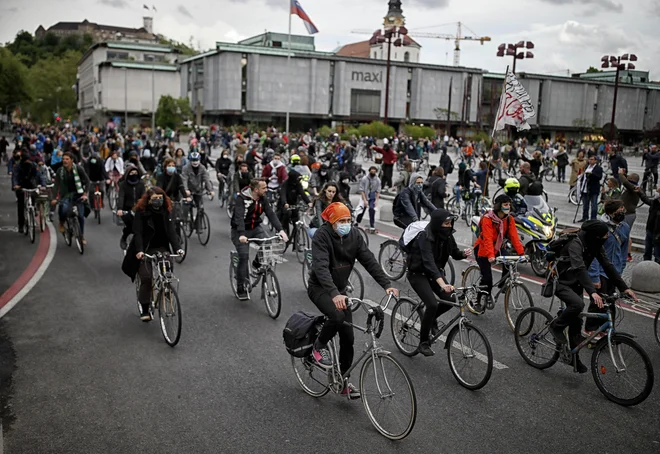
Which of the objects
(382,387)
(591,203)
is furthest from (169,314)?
(591,203)

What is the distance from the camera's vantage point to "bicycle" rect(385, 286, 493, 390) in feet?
19.7

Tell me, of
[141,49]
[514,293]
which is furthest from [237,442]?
[141,49]

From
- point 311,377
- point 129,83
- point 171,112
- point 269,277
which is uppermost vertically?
point 129,83

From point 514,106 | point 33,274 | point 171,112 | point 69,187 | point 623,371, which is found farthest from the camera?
point 171,112

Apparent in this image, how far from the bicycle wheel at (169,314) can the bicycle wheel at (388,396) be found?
2784 mm

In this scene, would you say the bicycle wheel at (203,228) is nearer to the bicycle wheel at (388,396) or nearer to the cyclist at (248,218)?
the cyclist at (248,218)

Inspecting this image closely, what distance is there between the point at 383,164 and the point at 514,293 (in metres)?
16.9

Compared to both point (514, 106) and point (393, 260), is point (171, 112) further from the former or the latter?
point (393, 260)

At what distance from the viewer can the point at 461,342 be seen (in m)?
6.27

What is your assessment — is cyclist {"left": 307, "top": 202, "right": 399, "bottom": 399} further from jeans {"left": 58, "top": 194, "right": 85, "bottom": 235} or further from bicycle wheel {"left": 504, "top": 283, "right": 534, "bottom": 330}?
jeans {"left": 58, "top": 194, "right": 85, "bottom": 235}

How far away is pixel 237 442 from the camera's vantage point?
5.10 m

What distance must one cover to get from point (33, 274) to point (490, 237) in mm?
7777

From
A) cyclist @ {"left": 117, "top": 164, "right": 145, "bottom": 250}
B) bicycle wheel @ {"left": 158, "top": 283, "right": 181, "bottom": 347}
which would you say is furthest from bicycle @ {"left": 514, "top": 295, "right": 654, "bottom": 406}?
cyclist @ {"left": 117, "top": 164, "right": 145, "bottom": 250}

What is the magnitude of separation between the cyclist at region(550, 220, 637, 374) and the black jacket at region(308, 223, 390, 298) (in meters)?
2.06
